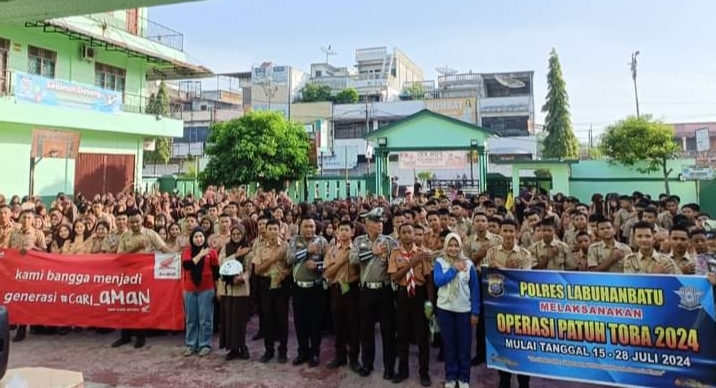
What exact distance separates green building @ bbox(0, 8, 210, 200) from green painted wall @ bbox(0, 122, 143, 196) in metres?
0.03

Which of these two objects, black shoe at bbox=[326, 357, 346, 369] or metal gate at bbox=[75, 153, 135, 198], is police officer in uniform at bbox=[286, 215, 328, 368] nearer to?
black shoe at bbox=[326, 357, 346, 369]

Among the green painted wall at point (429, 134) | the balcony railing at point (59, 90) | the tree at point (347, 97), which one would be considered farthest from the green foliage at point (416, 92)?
the balcony railing at point (59, 90)

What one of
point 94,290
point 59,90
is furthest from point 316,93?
point 94,290

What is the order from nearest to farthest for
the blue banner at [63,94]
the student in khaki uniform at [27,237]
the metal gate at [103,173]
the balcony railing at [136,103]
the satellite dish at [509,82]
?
the student in khaki uniform at [27,237], the blue banner at [63,94], the metal gate at [103,173], the balcony railing at [136,103], the satellite dish at [509,82]

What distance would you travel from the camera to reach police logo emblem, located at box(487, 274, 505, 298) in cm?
439

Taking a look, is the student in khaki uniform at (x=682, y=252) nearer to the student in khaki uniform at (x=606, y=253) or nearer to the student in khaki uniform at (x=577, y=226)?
the student in khaki uniform at (x=606, y=253)

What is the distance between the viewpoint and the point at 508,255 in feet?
15.4

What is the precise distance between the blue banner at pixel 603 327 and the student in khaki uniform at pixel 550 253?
0.70 meters

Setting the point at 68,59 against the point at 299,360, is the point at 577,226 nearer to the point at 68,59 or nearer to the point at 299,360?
the point at 299,360

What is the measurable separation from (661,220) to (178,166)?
43.5 m

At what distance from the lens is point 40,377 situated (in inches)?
81.2

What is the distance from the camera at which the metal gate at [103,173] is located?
17.9m

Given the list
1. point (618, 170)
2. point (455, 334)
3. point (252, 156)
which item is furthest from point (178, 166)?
point (455, 334)

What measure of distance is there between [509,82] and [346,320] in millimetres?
47540
